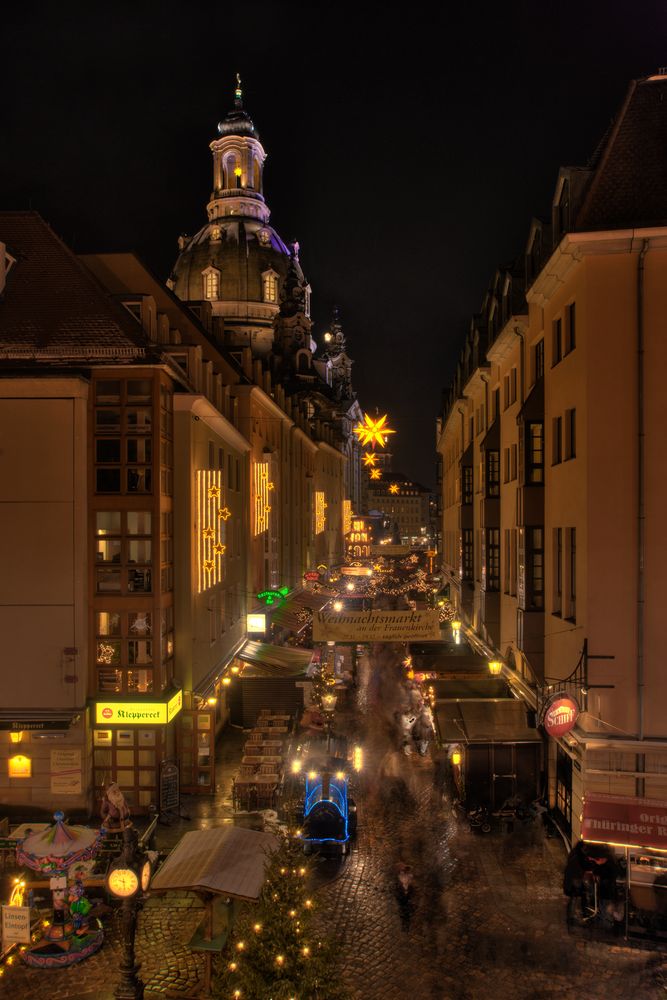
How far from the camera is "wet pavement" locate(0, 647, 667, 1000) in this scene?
13.7m

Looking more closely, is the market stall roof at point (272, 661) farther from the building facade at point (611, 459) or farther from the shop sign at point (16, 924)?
the shop sign at point (16, 924)

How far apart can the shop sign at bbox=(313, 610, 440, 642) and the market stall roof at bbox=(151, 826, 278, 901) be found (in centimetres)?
1434

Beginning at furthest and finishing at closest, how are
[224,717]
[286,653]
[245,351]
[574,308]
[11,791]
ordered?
1. [245,351]
2. [286,653]
3. [224,717]
4. [11,791]
5. [574,308]

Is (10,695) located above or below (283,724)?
above

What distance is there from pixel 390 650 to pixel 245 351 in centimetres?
2719

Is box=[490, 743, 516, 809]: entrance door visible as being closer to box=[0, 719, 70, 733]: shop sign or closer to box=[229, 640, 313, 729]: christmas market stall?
box=[0, 719, 70, 733]: shop sign

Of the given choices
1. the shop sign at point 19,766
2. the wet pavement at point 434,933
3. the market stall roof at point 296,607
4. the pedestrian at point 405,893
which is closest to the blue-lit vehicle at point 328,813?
the wet pavement at point 434,933

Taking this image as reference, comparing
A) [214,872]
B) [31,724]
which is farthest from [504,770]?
[31,724]

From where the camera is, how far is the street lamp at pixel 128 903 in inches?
470

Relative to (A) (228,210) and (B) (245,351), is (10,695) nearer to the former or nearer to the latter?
(B) (245,351)

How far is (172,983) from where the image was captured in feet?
45.6

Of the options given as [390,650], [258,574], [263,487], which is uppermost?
[263,487]

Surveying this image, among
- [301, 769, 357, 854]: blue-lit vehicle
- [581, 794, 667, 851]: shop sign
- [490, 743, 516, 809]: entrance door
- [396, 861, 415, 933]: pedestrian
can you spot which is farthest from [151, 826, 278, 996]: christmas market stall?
[490, 743, 516, 809]: entrance door

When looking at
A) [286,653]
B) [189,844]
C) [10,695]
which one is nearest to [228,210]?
[286,653]
